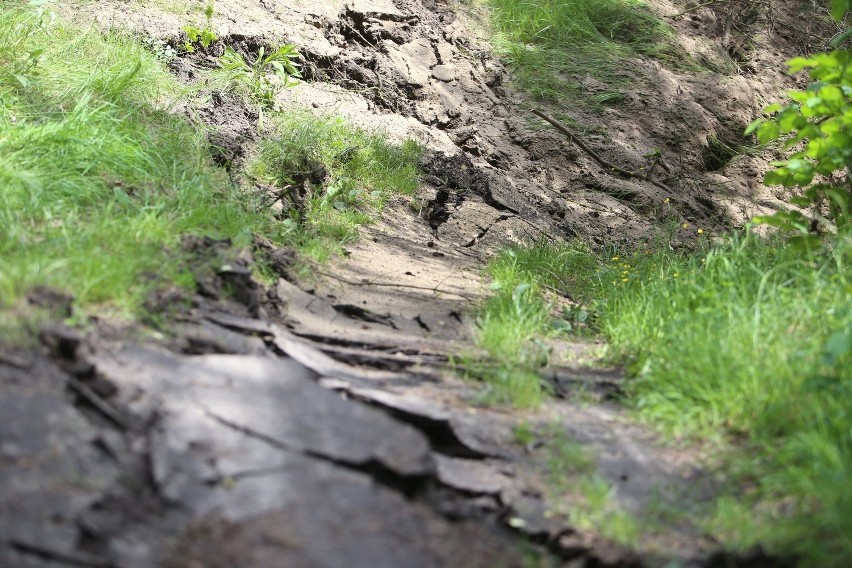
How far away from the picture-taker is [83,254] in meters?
3.73

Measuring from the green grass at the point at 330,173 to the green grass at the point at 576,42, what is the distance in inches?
65.7

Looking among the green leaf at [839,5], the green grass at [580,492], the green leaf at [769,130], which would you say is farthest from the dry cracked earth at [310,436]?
the green leaf at [839,5]

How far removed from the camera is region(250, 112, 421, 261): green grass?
5.49m

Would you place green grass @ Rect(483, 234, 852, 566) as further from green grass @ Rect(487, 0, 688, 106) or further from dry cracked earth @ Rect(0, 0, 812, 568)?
green grass @ Rect(487, 0, 688, 106)

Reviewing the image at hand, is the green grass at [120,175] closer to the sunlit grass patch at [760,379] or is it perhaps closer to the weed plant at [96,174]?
→ the weed plant at [96,174]

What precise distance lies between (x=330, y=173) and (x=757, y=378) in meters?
3.53

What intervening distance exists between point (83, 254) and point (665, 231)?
4301mm

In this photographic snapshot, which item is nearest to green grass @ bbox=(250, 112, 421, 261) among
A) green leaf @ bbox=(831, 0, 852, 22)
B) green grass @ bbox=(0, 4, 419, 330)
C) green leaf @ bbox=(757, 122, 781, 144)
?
green grass @ bbox=(0, 4, 419, 330)

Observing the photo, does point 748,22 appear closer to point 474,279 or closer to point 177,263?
point 474,279

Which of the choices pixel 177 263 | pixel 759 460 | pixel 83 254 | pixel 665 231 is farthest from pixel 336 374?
pixel 665 231

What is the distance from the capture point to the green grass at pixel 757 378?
271cm

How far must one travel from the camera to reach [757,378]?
10.9 feet

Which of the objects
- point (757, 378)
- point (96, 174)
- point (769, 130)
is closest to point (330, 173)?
point (96, 174)

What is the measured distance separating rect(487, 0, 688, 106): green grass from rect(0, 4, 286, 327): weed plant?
319 cm
